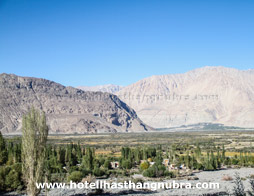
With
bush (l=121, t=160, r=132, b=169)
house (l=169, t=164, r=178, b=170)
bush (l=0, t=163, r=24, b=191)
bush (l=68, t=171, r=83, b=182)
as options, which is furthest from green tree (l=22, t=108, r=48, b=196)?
house (l=169, t=164, r=178, b=170)

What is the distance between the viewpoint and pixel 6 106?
569 feet

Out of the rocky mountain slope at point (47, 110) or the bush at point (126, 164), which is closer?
the bush at point (126, 164)

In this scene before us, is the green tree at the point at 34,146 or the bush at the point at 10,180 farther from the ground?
the green tree at the point at 34,146

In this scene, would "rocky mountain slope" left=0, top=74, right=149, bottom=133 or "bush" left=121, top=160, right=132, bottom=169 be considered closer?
"bush" left=121, top=160, right=132, bottom=169

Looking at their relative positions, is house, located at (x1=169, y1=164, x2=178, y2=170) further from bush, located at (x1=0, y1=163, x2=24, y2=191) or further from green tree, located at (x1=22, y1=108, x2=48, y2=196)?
green tree, located at (x1=22, y1=108, x2=48, y2=196)

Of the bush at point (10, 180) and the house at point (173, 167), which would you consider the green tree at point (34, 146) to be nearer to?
the bush at point (10, 180)

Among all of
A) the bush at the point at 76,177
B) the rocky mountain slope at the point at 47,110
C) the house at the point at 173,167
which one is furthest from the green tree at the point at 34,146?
the rocky mountain slope at the point at 47,110

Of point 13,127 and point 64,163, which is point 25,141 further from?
point 13,127

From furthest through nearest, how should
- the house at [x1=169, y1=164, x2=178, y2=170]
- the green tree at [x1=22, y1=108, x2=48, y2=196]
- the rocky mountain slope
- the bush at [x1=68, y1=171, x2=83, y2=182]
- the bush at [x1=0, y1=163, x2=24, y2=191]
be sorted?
the rocky mountain slope → the house at [x1=169, y1=164, x2=178, y2=170] → the bush at [x1=68, y1=171, x2=83, y2=182] → the bush at [x1=0, y1=163, x2=24, y2=191] → the green tree at [x1=22, y1=108, x2=48, y2=196]

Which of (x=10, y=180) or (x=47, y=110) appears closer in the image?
(x=10, y=180)

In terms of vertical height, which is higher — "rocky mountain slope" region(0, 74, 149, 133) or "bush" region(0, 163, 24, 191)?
"rocky mountain slope" region(0, 74, 149, 133)

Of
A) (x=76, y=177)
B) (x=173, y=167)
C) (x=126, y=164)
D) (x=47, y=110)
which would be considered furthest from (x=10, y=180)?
(x=47, y=110)

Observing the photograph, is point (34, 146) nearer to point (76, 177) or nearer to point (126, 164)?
point (76, 177)

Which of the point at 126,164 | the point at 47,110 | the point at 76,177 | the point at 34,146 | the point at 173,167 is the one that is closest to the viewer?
the point at 34,146
